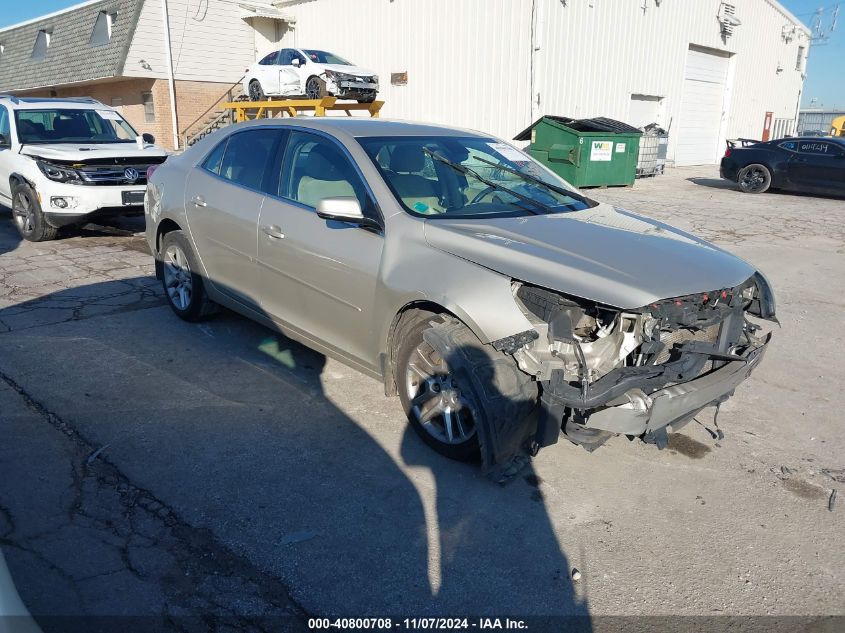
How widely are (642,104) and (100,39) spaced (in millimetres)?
20196

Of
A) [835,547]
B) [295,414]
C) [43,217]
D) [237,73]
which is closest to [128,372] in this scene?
[295,414]

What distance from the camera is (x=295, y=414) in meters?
4.05

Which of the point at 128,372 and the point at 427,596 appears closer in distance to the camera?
the point at 427,596

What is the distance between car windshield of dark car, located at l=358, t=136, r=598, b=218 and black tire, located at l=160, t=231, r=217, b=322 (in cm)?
198

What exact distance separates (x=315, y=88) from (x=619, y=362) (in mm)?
16338

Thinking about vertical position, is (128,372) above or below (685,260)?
below

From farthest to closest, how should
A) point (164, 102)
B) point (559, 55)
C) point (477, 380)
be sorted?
point (164, 102), point (559, 55), point (477, 380)

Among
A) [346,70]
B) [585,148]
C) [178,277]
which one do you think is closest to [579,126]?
[585,148]

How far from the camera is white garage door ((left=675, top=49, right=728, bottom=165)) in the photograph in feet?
80.7

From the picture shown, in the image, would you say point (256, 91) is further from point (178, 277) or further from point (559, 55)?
point (178, 277)

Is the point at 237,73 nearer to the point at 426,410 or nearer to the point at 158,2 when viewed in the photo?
the point at 158,2

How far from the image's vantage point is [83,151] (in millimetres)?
8750

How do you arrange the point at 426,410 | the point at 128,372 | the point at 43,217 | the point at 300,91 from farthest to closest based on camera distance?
the point at 300,91 → the point at 43,217 → the point at 128,372 → the point at 426,410

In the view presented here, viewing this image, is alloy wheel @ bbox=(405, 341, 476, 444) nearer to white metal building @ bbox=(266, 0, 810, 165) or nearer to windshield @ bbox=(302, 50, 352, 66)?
windshield @ bbox=(302, 50, 352, 66)
